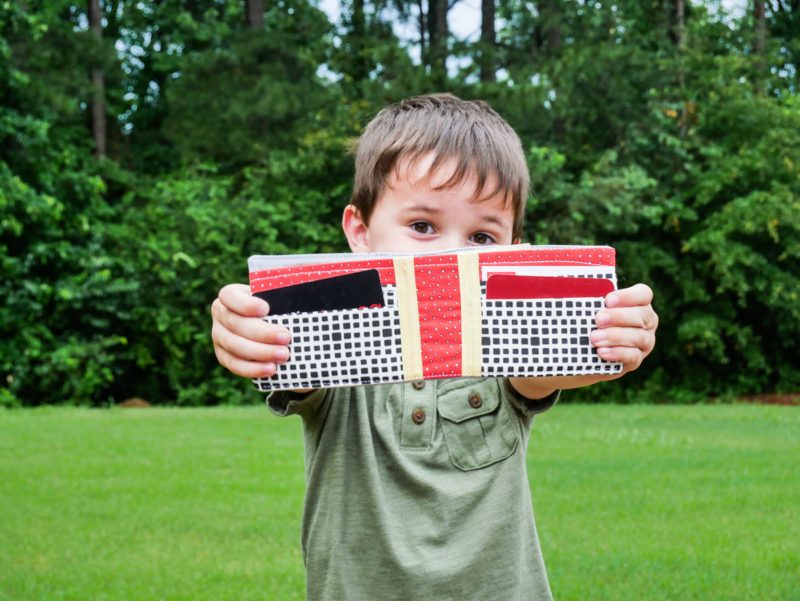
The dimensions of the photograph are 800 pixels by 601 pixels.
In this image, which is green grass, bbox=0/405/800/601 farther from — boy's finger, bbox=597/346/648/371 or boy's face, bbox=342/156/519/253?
boy's finger, bbox=597/346/648/371

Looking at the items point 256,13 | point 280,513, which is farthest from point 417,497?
point 256,13

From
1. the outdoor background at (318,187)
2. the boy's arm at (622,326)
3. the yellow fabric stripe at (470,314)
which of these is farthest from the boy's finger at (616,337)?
the outdoor background at (318,187)

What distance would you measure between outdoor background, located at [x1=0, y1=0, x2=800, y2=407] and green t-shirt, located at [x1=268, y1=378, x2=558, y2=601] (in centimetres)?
1163

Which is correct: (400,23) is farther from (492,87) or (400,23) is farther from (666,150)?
(666,150)

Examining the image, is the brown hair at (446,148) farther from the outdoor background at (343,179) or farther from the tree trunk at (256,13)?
the tree trunk at (256,13)

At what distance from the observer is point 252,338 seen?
1.38 metres

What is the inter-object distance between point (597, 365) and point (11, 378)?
1278cm

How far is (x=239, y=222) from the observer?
13.9 meters

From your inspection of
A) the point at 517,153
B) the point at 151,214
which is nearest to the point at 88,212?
the point at 151,214

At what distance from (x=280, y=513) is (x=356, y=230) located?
3383 mm

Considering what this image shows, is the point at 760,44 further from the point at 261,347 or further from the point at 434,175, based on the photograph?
the point at 261,347

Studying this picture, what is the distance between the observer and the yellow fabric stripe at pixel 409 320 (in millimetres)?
1398

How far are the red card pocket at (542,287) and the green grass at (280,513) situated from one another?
8.23ft

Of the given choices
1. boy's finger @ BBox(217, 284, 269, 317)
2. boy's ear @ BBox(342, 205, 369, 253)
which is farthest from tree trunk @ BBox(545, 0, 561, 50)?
boy's finger @ BBox(217, 284, 269, 317)
